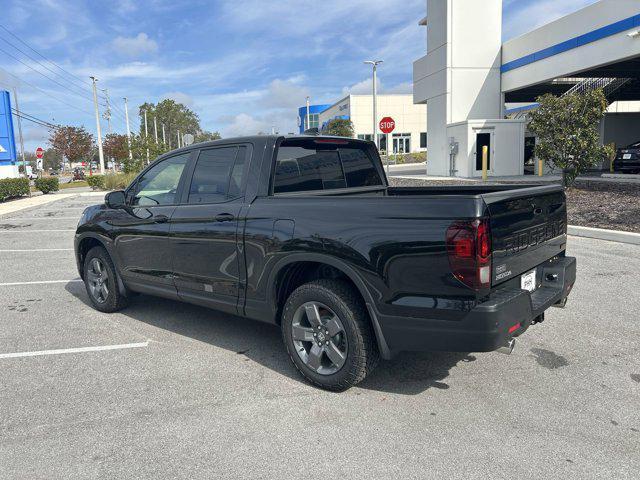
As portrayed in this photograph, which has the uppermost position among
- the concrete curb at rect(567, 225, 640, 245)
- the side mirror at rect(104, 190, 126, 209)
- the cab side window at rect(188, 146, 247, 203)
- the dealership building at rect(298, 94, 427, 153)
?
the dealership building at rect(298, 94, 427, 153)

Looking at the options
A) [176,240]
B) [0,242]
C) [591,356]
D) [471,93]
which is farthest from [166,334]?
[471,93]

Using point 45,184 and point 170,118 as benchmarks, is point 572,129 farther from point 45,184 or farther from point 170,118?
point 170,118

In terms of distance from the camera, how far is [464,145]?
2362cm

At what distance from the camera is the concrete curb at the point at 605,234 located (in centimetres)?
900

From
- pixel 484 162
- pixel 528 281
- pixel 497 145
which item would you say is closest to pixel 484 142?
pixel 497 145

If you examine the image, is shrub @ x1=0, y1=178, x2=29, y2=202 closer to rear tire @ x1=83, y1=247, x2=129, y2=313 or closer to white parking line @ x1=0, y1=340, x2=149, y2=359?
rear tire @ x1=83, y1=247, x2=129, y2=313

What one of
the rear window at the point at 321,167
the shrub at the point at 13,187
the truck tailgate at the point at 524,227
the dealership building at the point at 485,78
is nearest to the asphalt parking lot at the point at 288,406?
the truck tailgate at the point at 524,227

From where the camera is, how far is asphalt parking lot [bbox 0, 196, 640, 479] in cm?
282

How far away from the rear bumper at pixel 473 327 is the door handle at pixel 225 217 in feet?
4.93

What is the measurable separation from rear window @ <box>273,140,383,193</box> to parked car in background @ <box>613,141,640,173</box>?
18769 millimetres

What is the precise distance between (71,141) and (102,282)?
61.5 metres

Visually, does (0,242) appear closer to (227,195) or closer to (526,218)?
(227,195)

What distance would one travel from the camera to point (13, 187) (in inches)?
940

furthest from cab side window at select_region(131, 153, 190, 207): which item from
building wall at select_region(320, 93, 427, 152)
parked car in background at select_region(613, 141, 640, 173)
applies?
building wall at select_region(320, 93, 427, 152)
